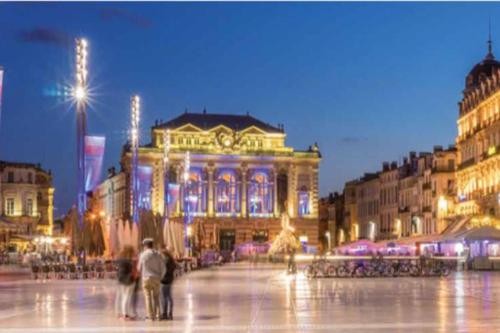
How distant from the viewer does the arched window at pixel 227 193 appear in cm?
15362

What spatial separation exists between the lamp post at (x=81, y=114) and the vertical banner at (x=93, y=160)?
0.28m

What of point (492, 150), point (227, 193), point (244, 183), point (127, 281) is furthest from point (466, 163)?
point (127, 281)

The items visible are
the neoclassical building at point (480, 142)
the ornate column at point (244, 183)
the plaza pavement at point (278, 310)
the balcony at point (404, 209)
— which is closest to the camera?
the plaza pavement at point (278, 310)

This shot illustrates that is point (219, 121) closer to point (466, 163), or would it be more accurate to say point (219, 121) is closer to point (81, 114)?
point (466, 163)

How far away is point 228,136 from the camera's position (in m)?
154

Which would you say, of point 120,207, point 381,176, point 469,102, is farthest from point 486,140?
point 120,207

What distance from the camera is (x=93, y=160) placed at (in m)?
42.6

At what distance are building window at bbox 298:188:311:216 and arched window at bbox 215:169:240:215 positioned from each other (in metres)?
9.46

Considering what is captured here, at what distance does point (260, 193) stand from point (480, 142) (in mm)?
65607

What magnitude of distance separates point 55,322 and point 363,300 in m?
11.0

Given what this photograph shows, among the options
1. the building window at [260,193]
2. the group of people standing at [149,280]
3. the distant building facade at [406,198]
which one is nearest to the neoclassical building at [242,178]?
the building window at [260,193]

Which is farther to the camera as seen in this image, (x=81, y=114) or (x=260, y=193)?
(x=260, y=193)

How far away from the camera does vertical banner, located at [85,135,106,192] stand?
42.4m

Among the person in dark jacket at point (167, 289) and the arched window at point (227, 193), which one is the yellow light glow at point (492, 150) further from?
the arched window at point (227, 193)
